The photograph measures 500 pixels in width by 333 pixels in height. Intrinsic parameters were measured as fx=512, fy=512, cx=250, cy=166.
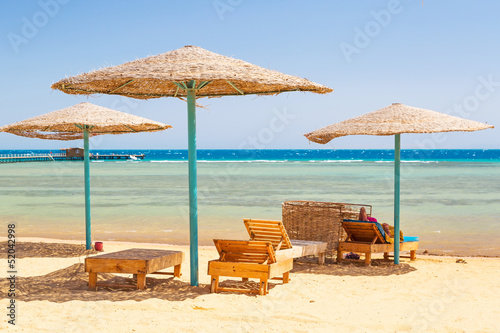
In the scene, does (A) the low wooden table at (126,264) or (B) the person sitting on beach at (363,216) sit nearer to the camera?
(A) the low wooden table at (126,264)

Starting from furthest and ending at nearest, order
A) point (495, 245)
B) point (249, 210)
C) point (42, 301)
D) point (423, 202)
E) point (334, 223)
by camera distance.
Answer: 1. point (423, 202)
2. point (249, 210)
3. point (495, 245)
4. point (334, 223)
5. point (42, 301)

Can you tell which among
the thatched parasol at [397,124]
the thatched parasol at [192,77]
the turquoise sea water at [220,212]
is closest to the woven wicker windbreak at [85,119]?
the thatched parasol at [192,77]

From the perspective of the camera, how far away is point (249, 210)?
55.5 ft

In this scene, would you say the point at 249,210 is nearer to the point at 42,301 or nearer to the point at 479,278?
the point at 479,278

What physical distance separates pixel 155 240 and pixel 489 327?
7993mm

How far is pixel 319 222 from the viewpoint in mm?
8266

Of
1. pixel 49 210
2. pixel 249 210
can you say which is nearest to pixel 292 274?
pixel 249 210

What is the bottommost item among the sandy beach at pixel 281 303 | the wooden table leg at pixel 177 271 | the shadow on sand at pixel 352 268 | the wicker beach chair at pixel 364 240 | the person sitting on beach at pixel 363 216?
the shadow on sand at pixel 352 268

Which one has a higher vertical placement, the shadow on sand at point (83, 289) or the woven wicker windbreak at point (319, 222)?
the woven wicker windbreak at point (319, 222)

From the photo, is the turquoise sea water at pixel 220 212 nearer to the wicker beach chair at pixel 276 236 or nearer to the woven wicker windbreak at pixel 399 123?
the woven wicker windbreak at pixel 399 123

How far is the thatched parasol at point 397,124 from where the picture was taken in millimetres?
7031

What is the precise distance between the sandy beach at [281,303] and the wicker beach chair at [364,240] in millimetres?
323

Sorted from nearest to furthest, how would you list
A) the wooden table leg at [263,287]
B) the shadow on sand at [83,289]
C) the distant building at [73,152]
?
the shadow on sand at [83,289] < the wooden table leg at [263,287] < the distant building at [73,152]

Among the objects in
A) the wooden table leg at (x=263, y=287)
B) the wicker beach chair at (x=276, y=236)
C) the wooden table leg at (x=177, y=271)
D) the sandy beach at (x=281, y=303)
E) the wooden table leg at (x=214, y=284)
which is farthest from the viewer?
the wooden table leg at (x=177, y=271)
